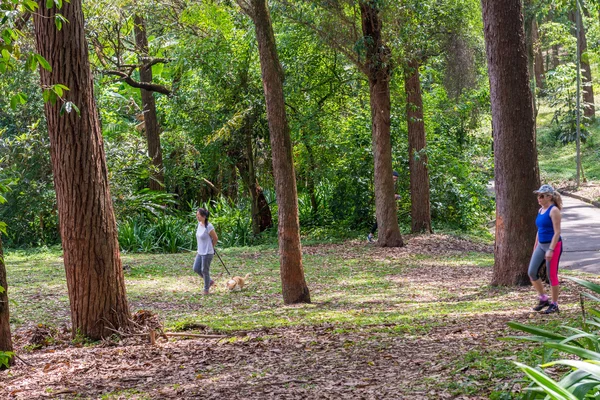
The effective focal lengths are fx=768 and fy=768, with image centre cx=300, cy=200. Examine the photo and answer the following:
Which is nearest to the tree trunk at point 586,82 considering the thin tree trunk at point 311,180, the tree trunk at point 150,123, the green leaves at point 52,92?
the thin tree trunk at point 311,180

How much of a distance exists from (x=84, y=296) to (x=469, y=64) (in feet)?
72.8

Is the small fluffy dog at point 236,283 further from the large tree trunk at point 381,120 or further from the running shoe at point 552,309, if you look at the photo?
the large tree trunk at point 381,120

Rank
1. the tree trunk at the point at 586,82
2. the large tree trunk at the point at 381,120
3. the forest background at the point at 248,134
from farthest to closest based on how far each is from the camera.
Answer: the tree trunk at the point at 586,82
the forest background at the point at 248,134
the large tree trunk at the point at 381,120

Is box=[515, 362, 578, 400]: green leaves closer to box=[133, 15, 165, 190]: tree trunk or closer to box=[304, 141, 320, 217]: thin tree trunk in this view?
box=[304, 141, 320, 217]: thin tree trunk

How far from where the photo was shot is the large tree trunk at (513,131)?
13.2m

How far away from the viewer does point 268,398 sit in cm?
642

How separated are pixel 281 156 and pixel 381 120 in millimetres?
9367

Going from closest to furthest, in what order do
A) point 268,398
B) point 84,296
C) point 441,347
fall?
point 268,398, point 441,347, point 84,296

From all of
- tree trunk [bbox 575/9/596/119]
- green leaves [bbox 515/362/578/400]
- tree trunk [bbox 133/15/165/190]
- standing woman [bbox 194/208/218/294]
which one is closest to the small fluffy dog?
standing woman [bbox 194/208/218/294]

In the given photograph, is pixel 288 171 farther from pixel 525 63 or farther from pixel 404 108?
pixel 404 108

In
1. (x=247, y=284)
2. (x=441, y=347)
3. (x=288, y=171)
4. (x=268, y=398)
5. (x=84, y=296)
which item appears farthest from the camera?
(x=247, y=284)

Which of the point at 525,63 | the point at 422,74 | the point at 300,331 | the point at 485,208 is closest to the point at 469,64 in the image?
the point at 422,74

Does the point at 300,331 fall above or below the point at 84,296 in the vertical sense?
below

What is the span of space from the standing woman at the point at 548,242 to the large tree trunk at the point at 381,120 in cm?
1013
